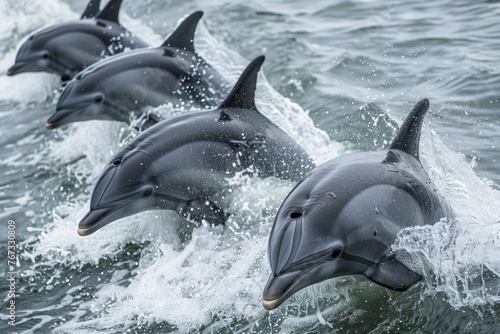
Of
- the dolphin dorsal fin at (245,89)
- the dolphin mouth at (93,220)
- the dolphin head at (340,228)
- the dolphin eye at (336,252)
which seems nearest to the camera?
the dolphin head at (340,228)

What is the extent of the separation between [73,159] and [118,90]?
1555mm

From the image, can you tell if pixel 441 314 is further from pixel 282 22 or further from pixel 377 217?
pixel 282 22

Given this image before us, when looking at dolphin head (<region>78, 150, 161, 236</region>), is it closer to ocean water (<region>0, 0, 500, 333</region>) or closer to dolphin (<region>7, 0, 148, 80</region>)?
ocean water (<region>0, 0, 500, 333</region>)

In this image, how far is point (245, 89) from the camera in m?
8.40

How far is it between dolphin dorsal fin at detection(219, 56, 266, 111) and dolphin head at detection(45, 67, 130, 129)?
2.06 m

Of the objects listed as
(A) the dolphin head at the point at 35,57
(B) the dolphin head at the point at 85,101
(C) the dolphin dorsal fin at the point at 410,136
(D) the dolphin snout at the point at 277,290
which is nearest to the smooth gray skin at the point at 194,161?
(C) the dolphin dorsal fin at the point at 410,136

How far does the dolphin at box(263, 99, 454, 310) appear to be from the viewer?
235 inches

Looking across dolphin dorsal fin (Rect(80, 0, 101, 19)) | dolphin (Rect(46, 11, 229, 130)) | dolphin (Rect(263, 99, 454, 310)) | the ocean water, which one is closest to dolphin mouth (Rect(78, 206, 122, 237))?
the ocean water

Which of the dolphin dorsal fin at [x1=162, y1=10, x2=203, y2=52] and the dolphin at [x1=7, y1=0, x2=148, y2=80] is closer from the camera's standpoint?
the dolphin dorsal fin at [x1=162, y1=10, x2=203, y2=52]

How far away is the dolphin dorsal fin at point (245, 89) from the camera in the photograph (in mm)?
8320

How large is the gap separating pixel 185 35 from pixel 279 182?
8.79 ft

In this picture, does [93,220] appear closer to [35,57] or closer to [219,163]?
[219,163]

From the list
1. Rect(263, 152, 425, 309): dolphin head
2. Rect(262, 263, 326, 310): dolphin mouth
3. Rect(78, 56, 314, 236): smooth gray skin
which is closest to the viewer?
Rect(262, 263, 326, 310): dolphin mouth

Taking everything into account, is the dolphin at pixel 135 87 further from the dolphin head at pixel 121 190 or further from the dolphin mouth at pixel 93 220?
the dolphin mouth at pixel 93 220
